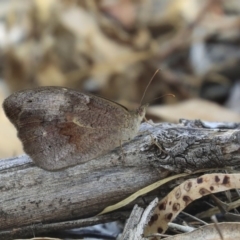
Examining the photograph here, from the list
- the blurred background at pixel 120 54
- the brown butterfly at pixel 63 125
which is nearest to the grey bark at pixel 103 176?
the brown butterfly at pixel 63 125

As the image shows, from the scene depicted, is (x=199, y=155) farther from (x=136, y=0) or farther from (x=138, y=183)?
(x=136, y=0)

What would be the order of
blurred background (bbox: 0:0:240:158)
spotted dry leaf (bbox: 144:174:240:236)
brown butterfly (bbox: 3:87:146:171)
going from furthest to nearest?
blurred background (bbox: 0:0:240:158), brown butterfly (bbox: 3:87:146:171), spotted dry leaf (bbox: 144:174:240:236)

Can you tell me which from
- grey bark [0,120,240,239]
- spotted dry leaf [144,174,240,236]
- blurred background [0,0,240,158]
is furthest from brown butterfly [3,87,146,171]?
blurred background [0,0,240,158]

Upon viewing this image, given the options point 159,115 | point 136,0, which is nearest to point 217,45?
point 136,0

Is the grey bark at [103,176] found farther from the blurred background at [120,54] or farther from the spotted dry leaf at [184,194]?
the blurred background at [120,54]

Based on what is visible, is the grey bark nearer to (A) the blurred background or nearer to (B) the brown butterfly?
(B) the brown butterfly

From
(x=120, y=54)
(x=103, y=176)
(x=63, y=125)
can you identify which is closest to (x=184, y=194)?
(x=103, y=176)

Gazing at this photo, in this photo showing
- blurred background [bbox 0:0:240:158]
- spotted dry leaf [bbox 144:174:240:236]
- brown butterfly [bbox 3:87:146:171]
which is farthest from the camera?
blurred background [bbox 0:0:240:158]
